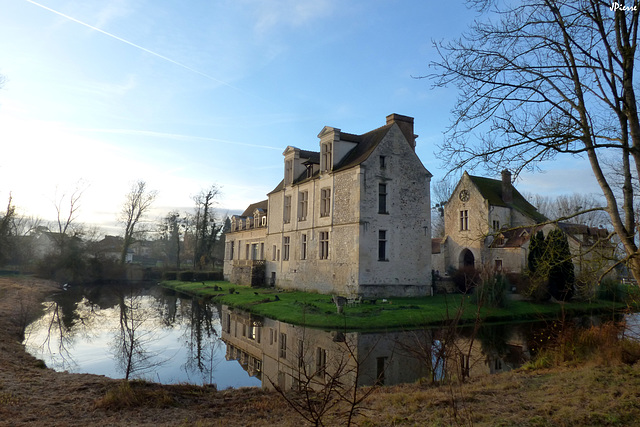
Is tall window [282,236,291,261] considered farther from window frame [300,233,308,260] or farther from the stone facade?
the stone facade

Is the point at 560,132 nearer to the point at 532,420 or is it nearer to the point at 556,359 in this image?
the point at 532,420

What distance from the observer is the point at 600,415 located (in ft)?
18.8

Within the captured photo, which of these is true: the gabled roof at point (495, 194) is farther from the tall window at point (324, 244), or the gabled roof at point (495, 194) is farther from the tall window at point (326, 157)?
the tall window at point (324, 244)

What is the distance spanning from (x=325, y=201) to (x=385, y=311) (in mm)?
10277

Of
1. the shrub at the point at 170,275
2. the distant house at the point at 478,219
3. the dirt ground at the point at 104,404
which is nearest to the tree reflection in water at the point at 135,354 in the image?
the dirt ground at the point at 104,404

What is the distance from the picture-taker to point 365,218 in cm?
2423

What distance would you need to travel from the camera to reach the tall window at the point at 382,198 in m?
25.0

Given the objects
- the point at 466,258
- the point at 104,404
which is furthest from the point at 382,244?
the point at 104,404

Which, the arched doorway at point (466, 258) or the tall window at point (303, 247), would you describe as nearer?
the tall window at point (303, 247)

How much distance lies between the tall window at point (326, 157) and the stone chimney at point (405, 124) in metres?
4.18

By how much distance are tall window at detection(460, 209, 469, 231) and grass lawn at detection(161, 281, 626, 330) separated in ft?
44.2

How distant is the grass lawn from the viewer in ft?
56.0

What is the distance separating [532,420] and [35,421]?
7042 mm

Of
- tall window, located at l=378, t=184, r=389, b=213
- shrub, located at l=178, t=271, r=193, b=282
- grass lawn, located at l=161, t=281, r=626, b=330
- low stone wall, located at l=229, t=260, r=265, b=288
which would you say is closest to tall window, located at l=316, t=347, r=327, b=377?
grass lawn, located at l=161, t=281, r=626, b=330
